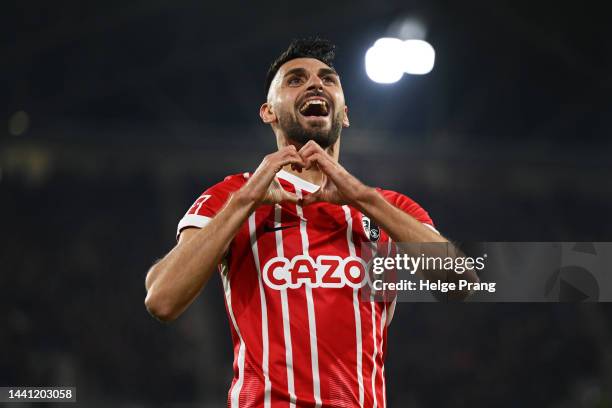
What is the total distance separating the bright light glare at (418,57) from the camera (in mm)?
5594

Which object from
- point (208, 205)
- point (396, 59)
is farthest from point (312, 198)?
point (396, 59)

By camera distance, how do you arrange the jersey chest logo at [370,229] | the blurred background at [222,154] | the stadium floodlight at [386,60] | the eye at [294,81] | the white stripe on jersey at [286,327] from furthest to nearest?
the blurred background at [222,154] → the stadium floodlight at [386,60] → the eye at [294,81] → the jersey chest logo at [370,229] → the white stripe on jersey at [286,327]

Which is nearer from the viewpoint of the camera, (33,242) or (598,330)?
(33,242)

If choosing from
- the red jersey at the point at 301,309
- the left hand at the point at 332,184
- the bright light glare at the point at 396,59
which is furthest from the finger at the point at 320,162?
the bright light glare at the point at 396,59

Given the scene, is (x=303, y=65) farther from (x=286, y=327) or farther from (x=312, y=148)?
(x=286, y=327)

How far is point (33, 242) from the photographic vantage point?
247 inches

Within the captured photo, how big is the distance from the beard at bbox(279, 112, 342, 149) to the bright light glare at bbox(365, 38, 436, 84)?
352 cm

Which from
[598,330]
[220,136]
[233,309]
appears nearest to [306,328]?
[233,309]

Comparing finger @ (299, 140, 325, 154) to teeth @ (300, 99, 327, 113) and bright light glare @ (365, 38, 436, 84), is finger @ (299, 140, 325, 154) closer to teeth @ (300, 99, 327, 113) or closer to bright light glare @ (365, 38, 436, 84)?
teeth @ (300, 99, 327, 113)

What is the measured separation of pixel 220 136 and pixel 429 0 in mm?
2127

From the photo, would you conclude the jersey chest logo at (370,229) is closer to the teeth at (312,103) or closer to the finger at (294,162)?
the finger at (294,162)

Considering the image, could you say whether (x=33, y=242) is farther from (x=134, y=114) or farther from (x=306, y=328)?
(x=306, y=328)

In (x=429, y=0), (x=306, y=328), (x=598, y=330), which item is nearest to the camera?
(x=306, y=328)

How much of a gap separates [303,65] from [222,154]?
4.30 meters
